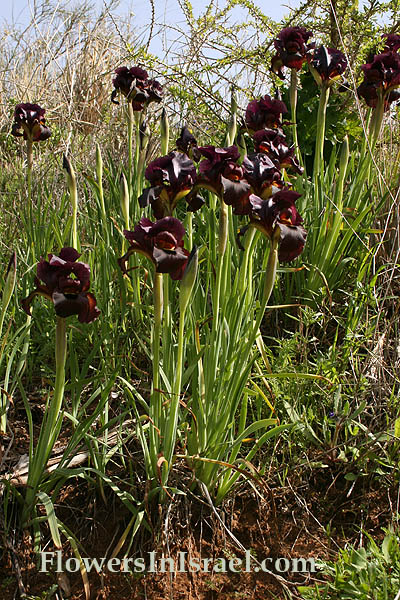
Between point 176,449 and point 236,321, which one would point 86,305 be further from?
point 176,449

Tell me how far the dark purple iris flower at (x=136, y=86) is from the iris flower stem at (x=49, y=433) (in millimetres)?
1691

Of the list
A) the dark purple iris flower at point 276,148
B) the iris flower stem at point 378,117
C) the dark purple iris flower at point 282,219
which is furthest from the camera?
the iris flower stem at point 378,117

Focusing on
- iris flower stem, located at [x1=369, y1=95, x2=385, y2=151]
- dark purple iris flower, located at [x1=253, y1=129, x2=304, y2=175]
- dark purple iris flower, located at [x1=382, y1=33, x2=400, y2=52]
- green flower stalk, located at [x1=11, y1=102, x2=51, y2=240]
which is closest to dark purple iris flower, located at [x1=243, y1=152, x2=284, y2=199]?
dark purple iris flower, located at [x1=253, y1=129, x2=304, y2=175]

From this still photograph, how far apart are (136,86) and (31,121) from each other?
564 millimetres

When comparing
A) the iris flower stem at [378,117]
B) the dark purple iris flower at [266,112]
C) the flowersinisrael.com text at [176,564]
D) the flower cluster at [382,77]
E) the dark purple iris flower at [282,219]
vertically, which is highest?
the flower cluster at [382,77]

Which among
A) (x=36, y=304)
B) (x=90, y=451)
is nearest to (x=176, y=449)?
(x=90, y=451)

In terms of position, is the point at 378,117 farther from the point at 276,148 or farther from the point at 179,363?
the point at 179,363

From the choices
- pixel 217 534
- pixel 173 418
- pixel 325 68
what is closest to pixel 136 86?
pixel 325 68

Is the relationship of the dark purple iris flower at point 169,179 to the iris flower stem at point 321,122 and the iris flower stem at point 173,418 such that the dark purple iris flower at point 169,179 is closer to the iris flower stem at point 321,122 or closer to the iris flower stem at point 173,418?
the iris flower stem at point 173,418

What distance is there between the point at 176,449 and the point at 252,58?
3.77 m

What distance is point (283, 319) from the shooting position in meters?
2.75

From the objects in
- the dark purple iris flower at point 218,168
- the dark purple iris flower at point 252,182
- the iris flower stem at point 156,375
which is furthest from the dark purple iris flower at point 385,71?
the iris flower stem at point 156,375

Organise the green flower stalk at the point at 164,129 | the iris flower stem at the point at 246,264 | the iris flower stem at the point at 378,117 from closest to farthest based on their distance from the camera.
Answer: the iris flower stem at the point at 246,264 < the green flower stalk at the point at 164,129 < the iris flower stem at the point at 378,117

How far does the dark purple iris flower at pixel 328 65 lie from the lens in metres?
2.75
